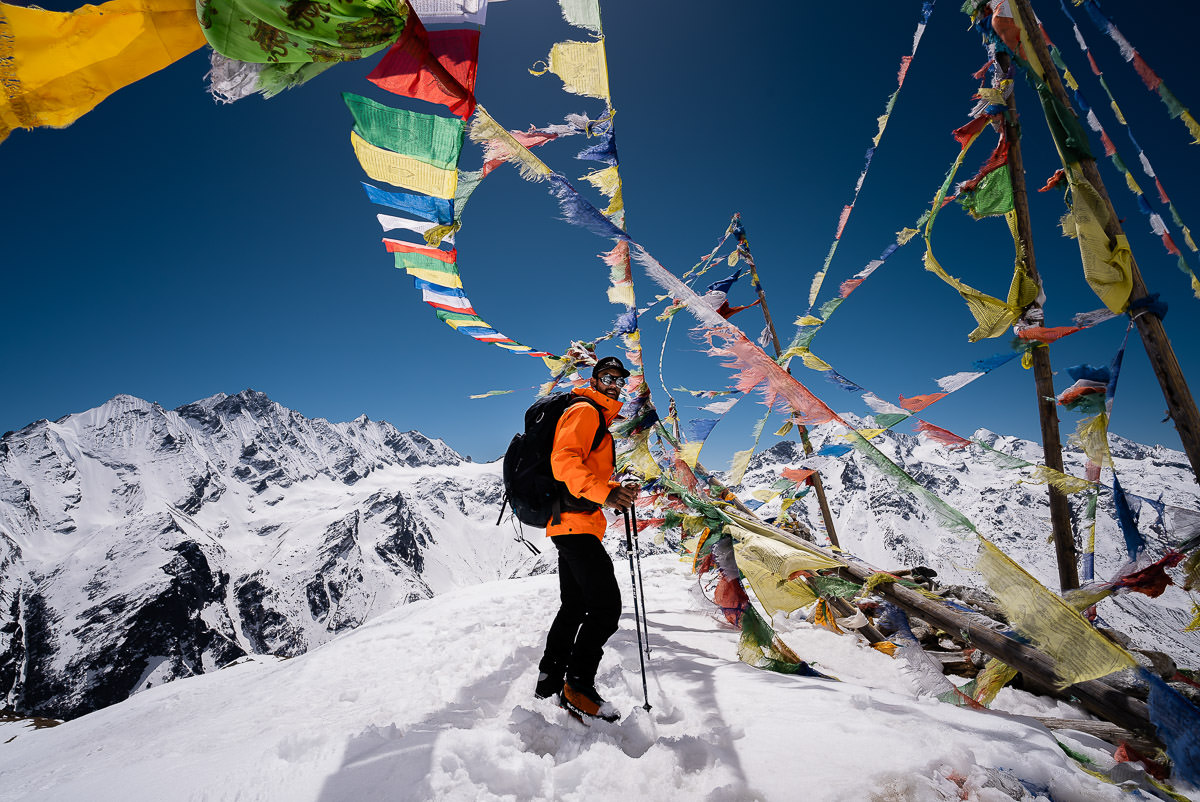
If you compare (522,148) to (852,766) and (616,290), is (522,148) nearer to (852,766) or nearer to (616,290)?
(616,290)

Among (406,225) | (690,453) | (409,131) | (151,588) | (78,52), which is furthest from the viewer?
(151,588)

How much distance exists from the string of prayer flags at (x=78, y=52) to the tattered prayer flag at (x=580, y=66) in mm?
2384

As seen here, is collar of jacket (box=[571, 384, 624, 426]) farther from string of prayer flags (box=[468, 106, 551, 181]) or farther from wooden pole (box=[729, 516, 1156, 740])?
wooden pole (box=[729, 516, 1156, 740])

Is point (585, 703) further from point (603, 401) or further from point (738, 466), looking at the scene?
point (738, 466)

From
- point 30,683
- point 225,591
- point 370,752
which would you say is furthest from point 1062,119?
point 225,591

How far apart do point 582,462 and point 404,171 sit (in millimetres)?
2690

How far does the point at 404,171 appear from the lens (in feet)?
12.5

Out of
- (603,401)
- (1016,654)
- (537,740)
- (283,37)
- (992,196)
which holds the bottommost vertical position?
(537,740)

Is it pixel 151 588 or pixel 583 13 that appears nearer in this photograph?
pixel 583 13

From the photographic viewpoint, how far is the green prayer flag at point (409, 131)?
3580mm

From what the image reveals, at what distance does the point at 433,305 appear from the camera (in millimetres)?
6195

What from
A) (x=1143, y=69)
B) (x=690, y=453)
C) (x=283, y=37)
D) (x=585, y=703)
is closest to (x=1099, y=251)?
(x=1143, y=69)

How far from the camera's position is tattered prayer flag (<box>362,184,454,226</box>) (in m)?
4.18

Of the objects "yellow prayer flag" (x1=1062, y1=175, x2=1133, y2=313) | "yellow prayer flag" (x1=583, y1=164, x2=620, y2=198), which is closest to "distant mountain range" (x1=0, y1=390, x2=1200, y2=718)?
"yellow prayer flag" (x1=583, y1=164, x2=620, y2=198)
